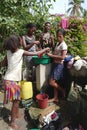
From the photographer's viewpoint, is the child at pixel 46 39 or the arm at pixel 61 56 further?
the child at pixel 46 39

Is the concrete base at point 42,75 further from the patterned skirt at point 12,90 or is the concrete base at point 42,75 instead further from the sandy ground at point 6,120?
the patterned skirt at point 12,90

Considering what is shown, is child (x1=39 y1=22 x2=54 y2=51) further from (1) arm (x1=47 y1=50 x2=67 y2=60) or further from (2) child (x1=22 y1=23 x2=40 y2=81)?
(1) arm (x1=47 y1=50 x2=67 y2=60)

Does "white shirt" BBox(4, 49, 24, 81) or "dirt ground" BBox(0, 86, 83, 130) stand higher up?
"white shirt" BBox(4, 49, 24, 81)

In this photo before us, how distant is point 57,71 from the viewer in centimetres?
573

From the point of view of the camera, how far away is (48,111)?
543cm

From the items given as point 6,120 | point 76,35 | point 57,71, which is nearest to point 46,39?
Answer: point 57,71

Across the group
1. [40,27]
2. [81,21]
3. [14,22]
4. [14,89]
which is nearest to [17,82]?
[14,89]

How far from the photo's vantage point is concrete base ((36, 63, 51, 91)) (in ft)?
20.0

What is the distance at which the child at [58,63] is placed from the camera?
554cm

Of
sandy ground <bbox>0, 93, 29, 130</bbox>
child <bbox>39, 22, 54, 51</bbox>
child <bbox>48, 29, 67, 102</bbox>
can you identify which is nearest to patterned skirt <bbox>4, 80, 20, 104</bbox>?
sandy ground <bbox>0, 93, 29, 130</bbox>

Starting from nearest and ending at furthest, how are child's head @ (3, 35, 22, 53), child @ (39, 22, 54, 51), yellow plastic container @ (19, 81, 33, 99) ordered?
child's head @ (3, 35, 22, 53) → yellow plastic container @ (19, 81, 33, 99) → child @ (39, 22, 54, 51)

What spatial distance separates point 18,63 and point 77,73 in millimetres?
1365

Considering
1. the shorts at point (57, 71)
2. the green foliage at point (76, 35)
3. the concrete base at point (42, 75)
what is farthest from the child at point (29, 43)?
the green foliage at point (76, 35)

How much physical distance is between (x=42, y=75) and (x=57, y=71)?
1.64ft
